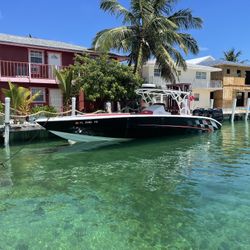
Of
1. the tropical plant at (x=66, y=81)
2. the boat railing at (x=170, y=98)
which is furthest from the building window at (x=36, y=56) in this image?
the boat railing at (x=170, y=98)

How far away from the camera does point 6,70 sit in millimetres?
21797

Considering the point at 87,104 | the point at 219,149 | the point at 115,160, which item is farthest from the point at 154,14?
the point at 115,160

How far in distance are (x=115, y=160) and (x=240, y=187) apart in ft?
16.1

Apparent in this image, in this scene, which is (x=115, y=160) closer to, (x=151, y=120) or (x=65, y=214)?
(x=151, y=120)

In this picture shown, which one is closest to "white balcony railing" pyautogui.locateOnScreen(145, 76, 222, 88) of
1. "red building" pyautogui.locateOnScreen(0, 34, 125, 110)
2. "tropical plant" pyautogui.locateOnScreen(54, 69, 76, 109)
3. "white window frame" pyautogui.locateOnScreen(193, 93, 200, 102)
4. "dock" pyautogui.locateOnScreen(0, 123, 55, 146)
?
"white window frame" pyautogui.locateOnScreen(193, 93, 200, 102)

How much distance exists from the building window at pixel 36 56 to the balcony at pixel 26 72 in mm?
720

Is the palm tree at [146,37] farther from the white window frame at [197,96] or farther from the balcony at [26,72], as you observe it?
the white window frame at [197,96]

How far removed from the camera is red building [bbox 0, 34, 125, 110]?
71.2 feet

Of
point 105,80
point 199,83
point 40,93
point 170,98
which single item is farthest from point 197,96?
point 40,93

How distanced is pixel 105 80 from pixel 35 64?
15.9 feet

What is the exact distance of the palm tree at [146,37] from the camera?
23.3m

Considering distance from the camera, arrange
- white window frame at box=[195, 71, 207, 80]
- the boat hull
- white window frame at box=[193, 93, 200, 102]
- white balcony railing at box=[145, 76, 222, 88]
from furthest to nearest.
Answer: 1. white window frame at box=[193, 93, 200, 102]
2. white window frame at box=[195, 71, 207, 80]
3. white balcony railing at box=[145, 76, 222, 88]
4. the boat hull

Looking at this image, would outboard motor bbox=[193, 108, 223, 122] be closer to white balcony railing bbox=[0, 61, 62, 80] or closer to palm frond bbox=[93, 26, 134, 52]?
palm frond bbox=[93, 26, 134, 52]

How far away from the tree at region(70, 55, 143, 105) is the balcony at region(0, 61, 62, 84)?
234 centimetres
